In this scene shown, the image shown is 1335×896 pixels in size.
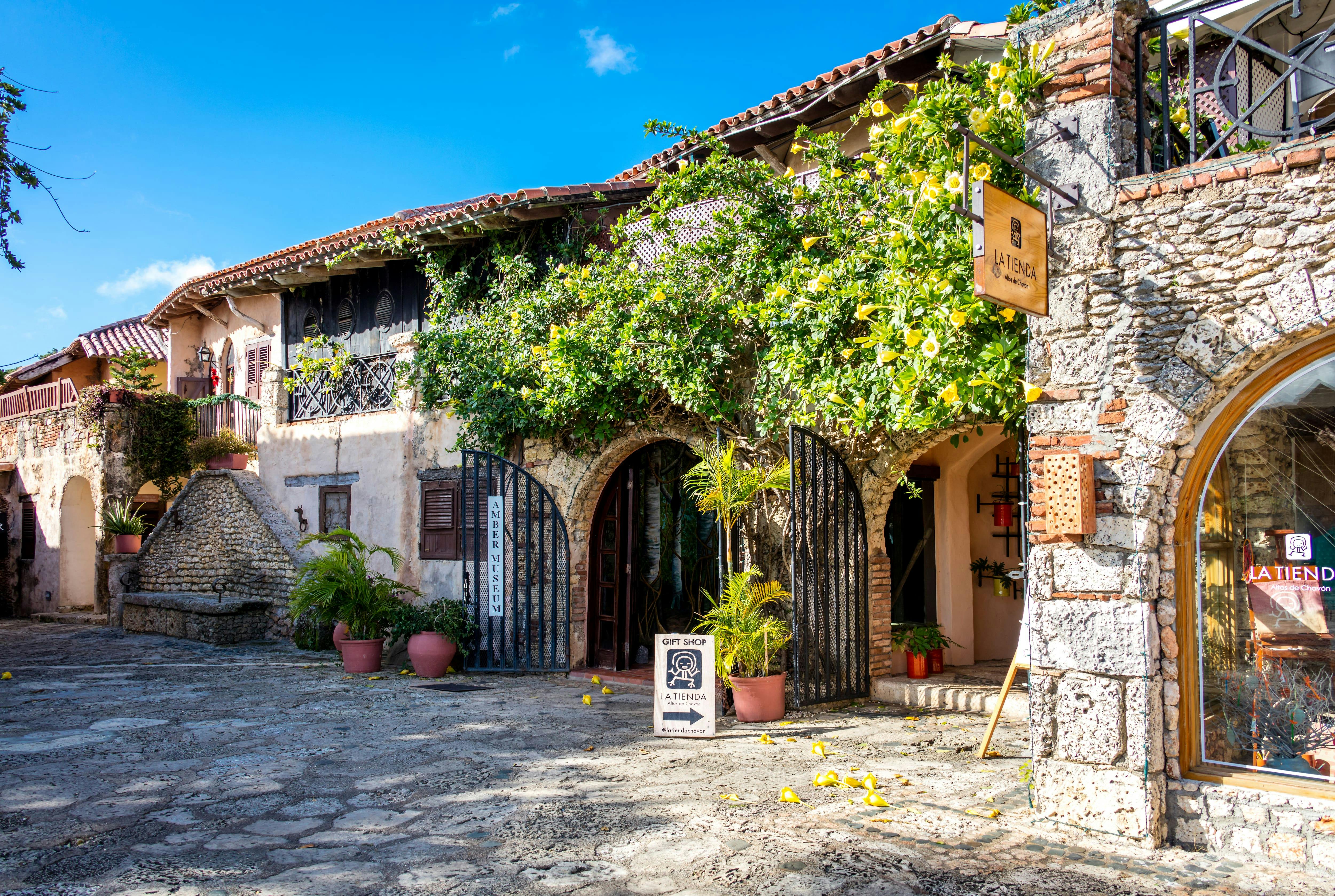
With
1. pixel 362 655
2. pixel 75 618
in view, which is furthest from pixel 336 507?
pixel 75 618

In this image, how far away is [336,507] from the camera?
1360 cm

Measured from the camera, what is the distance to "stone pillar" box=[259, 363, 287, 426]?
48.0ft

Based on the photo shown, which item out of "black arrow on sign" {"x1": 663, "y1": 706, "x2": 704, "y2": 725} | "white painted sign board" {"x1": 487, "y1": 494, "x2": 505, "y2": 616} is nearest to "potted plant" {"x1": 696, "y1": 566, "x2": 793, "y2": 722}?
"black arrow on sign" {"x1": 663, "y1": 706, "x2": 704, "y2": 725}

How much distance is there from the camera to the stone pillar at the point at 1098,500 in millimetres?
Answer: 4727

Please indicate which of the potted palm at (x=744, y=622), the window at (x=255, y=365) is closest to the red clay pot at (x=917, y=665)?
the potted palm at (x=744, y=622)

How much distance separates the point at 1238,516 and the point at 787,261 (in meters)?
4.53

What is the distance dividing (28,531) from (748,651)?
1793 cm

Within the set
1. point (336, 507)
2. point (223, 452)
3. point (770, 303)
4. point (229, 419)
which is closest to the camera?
point (770, 303)

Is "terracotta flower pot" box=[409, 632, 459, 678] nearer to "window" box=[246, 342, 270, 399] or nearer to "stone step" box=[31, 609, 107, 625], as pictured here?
"window" box=[246, 342, 270, 399]

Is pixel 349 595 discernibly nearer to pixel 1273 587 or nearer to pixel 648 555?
pixel 648 555

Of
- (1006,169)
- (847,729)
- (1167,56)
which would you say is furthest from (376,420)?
(1167,56)

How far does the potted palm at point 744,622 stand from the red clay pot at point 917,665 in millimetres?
1473

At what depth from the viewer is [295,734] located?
7.34 meters

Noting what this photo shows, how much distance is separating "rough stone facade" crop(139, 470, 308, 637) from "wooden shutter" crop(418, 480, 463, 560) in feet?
8.39
